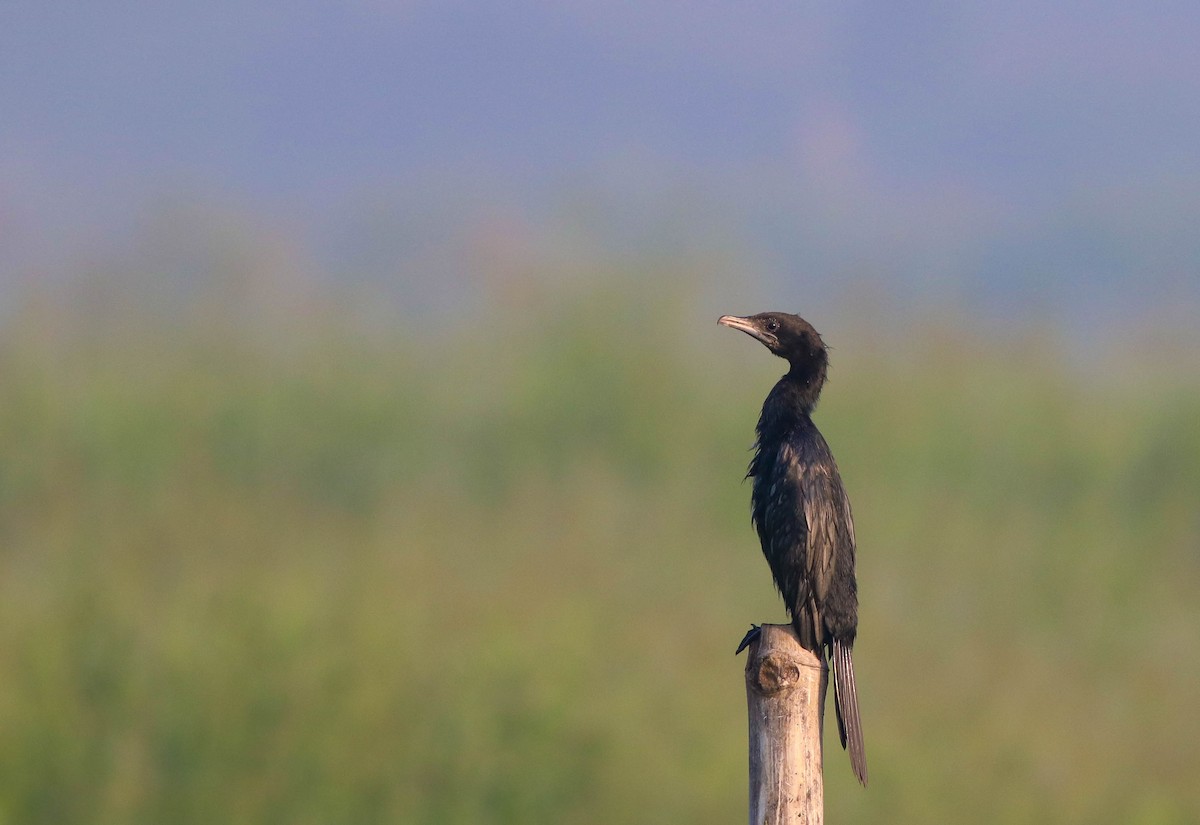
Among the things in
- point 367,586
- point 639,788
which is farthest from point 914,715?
point 367,586

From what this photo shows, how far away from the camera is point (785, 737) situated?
5801mm

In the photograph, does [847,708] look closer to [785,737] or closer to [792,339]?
[785,737]

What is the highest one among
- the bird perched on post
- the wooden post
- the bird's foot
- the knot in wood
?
the bird perched on post

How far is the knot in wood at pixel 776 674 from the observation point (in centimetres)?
587

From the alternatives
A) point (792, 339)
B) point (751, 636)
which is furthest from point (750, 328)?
point (751, 636)

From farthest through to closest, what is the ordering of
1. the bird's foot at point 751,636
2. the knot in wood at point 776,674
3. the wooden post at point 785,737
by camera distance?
1. the bird's foot at point 751,636
2. the knot in wood at point 776,674
3. the wooden post at point 785,737

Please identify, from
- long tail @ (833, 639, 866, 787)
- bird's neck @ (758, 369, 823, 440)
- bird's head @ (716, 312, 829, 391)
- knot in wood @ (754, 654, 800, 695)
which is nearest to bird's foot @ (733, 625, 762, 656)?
long tail @ (833, 639, 866, 787)

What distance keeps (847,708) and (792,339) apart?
2.07m

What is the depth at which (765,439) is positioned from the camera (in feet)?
25.5

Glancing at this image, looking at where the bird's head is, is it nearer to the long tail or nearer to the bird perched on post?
the bird perched on post

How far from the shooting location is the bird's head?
25.7ft

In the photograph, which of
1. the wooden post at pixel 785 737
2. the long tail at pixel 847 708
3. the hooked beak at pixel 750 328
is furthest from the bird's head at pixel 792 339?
the wooden post at pixel 785 737

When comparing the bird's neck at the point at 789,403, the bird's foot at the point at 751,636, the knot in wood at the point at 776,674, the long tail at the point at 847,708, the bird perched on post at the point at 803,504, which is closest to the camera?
the knot in wood at the point at 776,674

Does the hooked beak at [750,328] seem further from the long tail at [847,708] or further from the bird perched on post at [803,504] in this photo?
the long tail at [847,708]
